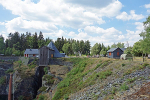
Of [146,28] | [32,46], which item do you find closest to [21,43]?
[32,46]

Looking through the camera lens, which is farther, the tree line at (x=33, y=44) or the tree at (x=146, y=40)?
the tree line at (x=33, y=44)

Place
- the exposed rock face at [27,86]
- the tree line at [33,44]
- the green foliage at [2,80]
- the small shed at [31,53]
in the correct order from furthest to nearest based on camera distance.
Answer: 1. the tree line at [33,44]
2. the small shed at [31,53]
3. the green foliage at [2,80]
4. the exposed rock face at [27,86]

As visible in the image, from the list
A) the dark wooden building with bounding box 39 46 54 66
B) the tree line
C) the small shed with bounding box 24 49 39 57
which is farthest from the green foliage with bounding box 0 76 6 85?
the tree line

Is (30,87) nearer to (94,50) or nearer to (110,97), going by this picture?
(110,97)

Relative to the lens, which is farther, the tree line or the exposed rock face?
the tree line

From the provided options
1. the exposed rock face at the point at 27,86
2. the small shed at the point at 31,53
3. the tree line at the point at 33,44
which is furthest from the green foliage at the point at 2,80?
the tree line at the point at 33,44

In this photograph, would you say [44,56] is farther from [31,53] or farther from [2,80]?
[31,53]

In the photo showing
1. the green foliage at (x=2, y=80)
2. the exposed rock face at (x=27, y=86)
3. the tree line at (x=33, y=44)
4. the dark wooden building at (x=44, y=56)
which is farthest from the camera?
the tree line at (x=33, y=44)

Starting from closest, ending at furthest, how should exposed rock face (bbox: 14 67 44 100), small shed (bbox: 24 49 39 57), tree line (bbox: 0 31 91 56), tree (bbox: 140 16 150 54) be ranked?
tree (bbox: 140 16 150 54) → exposed rock face (bbox: 14 67 44 100) → small shed (bbox: 24 49 39 57) → tree line (bbox: 0 31 91 56)

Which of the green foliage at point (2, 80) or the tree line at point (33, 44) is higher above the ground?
the tree line at point (33, 44)

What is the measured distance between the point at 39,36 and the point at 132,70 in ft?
242

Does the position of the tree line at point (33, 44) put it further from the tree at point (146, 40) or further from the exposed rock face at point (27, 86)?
the tree at point (146, 40)

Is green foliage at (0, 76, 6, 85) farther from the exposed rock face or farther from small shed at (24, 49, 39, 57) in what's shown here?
small shed at (24, 49, 39, 57)

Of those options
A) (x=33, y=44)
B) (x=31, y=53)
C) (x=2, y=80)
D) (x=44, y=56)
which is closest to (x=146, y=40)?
(x=44, y=56)
